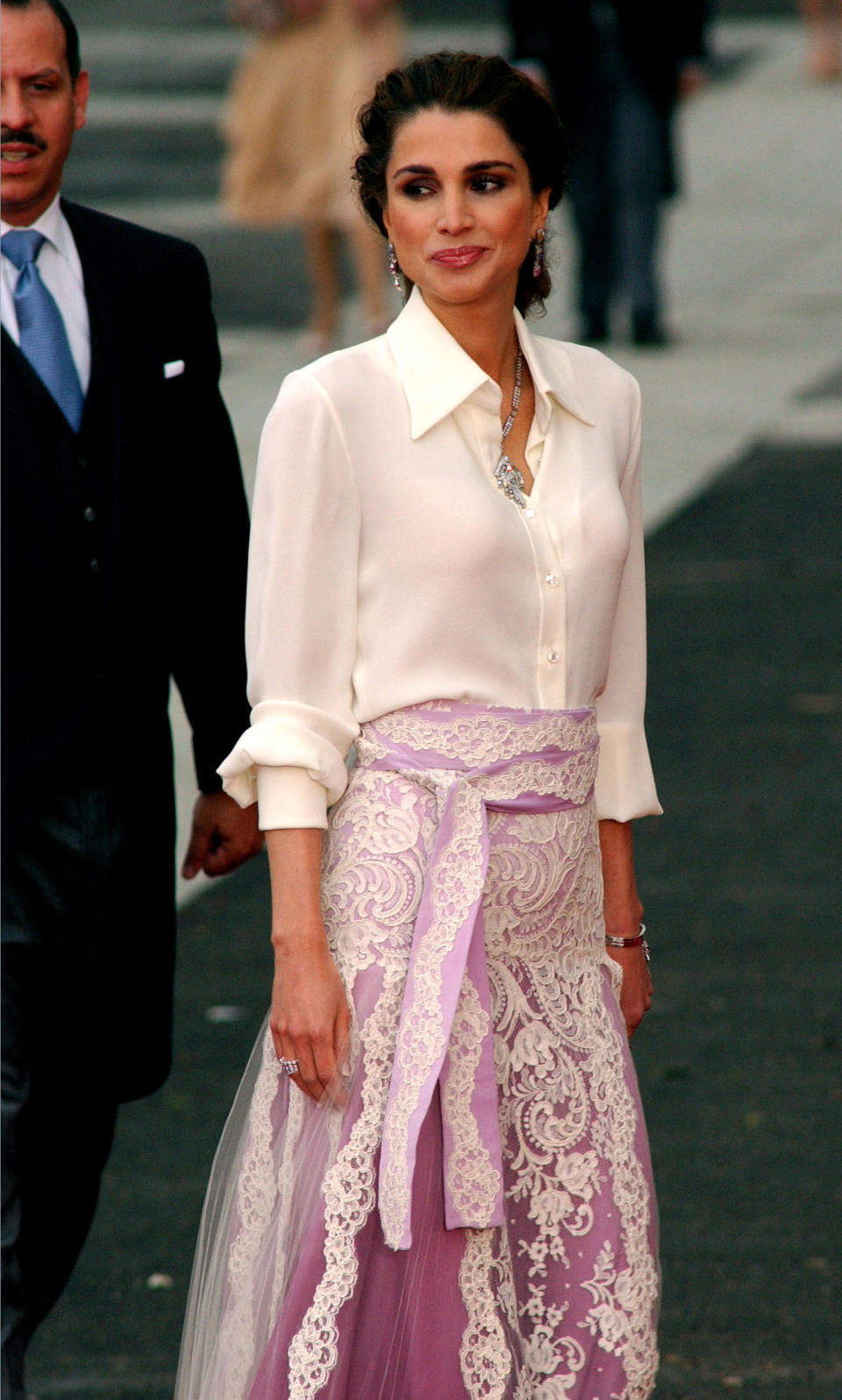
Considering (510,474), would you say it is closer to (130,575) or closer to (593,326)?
(130,575)

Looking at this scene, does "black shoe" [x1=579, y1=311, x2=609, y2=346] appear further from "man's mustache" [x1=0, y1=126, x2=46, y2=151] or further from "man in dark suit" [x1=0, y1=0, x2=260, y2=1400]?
"man's mustache" [x1=0, y1=126, x2=46, y2=151]

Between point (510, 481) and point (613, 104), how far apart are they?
34.7 feet

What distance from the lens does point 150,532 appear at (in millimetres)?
3469

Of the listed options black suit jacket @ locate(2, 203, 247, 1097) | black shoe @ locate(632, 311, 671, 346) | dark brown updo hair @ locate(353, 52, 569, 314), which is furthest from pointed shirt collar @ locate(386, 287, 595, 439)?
black shoe @ locate(632, 311, 671, 346)

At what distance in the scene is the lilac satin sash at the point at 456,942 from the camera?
291 cm

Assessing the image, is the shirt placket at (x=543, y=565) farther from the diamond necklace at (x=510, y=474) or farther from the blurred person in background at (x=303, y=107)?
the blurred person in background at (x=303, y=107)

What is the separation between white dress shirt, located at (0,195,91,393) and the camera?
339 centimetres

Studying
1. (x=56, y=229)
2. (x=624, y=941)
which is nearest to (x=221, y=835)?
(x=624, y=941)

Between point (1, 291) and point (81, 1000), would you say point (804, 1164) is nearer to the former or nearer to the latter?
point (81, 1000)

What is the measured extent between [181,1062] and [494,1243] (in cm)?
242

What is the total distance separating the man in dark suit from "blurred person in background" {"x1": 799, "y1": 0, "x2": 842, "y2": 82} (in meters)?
22.2

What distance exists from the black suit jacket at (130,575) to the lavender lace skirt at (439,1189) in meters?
0.52

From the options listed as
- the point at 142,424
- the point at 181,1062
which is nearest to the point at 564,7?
the point at 181,1062

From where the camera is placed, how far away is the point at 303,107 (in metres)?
12.7
